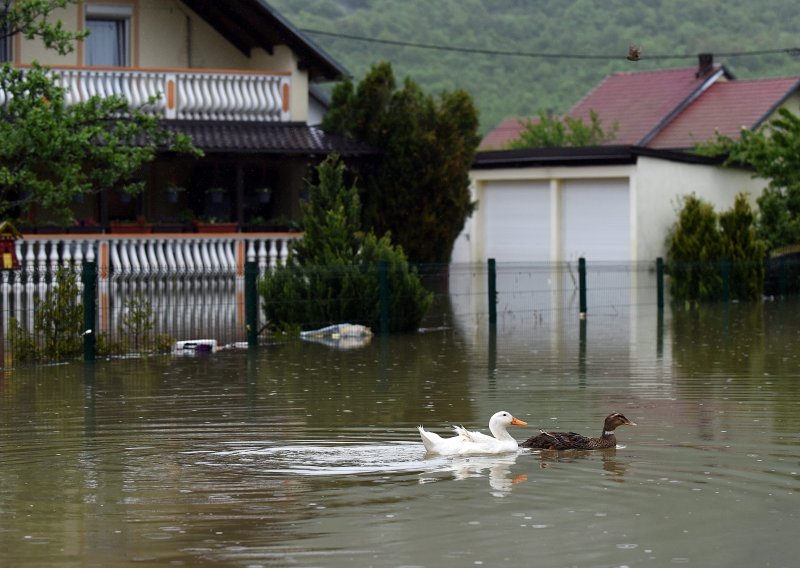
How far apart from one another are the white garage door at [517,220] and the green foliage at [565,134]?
63.5 ft

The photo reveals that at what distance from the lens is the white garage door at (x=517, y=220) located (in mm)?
42656

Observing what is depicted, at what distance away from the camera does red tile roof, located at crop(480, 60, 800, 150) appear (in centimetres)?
5950

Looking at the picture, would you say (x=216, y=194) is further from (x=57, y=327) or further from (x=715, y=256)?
(x=57, y=327)

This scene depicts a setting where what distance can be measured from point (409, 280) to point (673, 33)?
9624 cm

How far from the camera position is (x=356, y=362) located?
2222 cm

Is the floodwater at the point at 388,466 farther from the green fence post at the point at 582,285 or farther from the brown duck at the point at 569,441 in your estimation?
the green fence post at the point at 582,285

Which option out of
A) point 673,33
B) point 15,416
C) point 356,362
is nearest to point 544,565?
point 15,416

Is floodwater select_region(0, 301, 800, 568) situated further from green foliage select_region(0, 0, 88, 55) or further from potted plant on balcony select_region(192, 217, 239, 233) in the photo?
potted plant on balcony select_region(192, 217, 239, 233)

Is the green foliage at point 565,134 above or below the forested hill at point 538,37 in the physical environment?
below

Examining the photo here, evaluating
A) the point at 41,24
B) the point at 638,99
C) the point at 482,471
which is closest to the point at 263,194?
the point at 41,24

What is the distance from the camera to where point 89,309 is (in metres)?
22.3

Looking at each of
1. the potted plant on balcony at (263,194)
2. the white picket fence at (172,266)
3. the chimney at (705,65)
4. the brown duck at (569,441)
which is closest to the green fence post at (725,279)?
the white picket fence at (172,266)

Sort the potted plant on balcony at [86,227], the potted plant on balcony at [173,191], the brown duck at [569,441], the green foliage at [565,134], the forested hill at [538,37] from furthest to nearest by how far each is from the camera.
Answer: the forested hill at [538,37], the green foliage at [565,134], the potted plant on balcony at [173,191], the potted plant on balcony at [86,227], the brown duck at [569,441]

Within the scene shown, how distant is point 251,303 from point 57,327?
3.14 m
